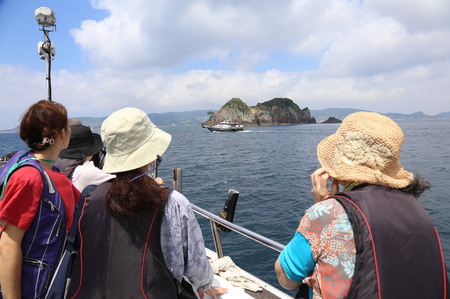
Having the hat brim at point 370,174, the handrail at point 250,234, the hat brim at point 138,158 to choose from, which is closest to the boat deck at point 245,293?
the handrail at point 250,234

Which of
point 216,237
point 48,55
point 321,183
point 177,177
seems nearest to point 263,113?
point 48,55

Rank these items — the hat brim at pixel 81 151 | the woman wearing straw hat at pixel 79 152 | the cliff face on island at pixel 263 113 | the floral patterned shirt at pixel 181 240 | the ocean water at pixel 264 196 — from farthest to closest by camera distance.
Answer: the cliff face on island at pixel 263 113
the ocean water at pixel 264 196
the hat brim at pixel 81 151
the woman wearing straw hat at pixel 79 152
the floral patterned shirt at pixel 181 240

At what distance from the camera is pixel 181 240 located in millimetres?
1535

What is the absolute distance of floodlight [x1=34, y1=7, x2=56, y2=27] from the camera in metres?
5.15

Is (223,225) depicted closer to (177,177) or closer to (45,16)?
(177,177)

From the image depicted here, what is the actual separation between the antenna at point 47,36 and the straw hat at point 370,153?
5810mm

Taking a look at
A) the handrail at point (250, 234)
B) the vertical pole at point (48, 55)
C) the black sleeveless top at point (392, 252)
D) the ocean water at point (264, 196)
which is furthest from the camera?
the ocean water at point (264, 196)

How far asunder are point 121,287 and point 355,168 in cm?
125

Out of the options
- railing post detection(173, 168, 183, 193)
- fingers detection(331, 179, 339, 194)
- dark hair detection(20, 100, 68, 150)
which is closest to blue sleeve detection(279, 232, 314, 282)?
fingers detection(331, 179, 339, 194)

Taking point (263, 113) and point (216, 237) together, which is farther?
point (263, 113)

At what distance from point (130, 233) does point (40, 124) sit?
2.65 feet

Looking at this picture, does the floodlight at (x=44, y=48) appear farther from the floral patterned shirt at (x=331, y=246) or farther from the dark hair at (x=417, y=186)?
the dark hair at (x=417, y=186)

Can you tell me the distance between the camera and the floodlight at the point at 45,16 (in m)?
5.15

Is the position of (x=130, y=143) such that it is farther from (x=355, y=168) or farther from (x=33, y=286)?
(x=355, y=168)
